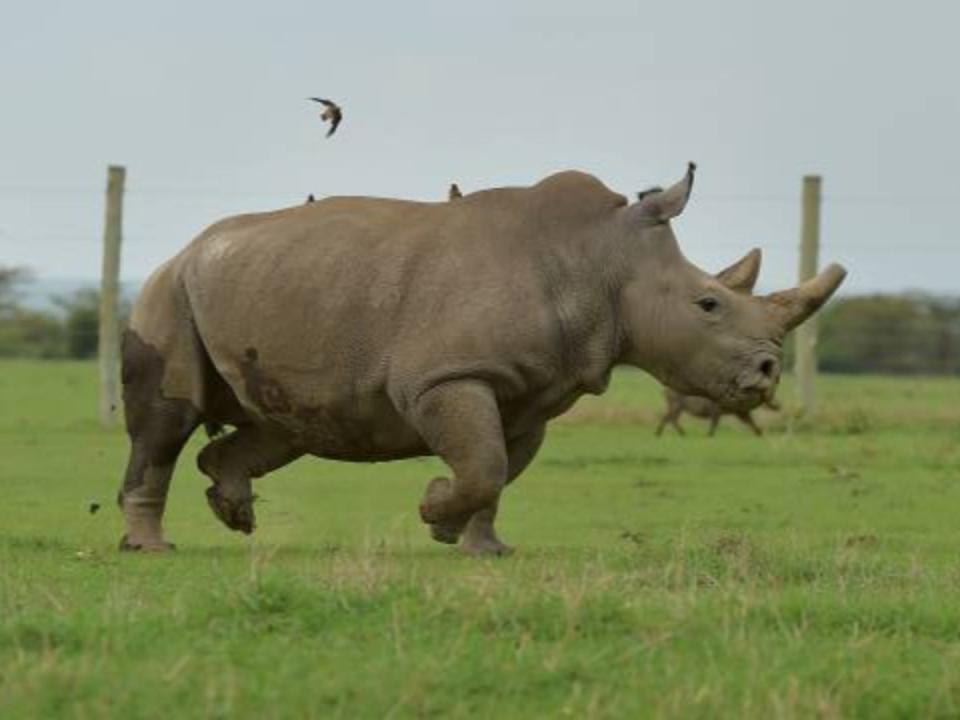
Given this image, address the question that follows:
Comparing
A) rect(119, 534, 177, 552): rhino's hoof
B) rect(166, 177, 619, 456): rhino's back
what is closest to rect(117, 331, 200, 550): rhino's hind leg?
rect(119, 534, 177, 552): rhino's hoof

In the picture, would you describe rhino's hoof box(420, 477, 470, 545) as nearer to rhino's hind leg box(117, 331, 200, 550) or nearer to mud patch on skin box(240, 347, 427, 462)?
mud patch on skin box(240, 347, 427, 462)

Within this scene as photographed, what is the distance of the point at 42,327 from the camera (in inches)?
1989

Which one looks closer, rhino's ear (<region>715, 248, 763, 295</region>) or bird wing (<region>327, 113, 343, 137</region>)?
rhino's ear (<region>715, 248, 763, 295</region>)

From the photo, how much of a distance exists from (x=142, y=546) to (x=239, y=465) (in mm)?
674

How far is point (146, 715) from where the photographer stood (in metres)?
7.20

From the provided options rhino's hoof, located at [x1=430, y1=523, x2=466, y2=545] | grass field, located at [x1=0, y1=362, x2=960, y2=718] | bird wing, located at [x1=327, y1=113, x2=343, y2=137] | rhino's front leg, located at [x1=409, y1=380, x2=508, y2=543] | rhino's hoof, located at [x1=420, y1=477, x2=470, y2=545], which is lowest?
grass field, located at [x1=0, y1=362, x2=960, y2=718]

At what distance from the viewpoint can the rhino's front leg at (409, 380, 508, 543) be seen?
37.0 ft

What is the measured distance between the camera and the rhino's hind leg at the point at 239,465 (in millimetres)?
12719

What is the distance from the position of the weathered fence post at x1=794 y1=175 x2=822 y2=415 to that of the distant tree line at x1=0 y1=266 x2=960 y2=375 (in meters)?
21.8

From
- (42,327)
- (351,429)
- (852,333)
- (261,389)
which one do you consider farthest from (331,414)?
(852,333)

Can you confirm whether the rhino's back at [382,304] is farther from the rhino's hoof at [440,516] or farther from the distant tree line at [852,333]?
the distant tree line at [852,333]

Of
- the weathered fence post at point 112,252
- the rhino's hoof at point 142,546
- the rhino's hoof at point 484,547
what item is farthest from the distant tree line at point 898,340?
the rhino's hoof at point 484,547

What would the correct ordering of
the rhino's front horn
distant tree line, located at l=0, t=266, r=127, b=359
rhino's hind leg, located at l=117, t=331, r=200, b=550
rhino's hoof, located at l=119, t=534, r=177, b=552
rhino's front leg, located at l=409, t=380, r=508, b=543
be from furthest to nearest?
distant tree line, located at l=0, t=266, r=127, b=359, rhino's hind leg, located at l=117, t=331, r=200, b=550, rhino's hoof, located at l=119, t=534, r=177, b=552, the rhino's front horn, rhino's front leg, located at l=409, t=380, r=508, b=543

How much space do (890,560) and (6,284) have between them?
1766 inches
